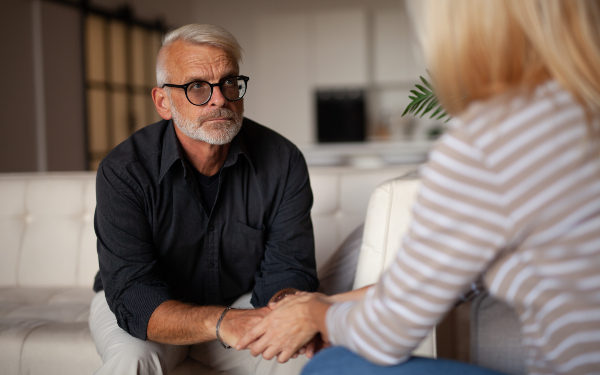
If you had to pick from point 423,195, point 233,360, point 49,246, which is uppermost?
point 423,195

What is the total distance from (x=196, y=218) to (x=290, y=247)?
293 mm

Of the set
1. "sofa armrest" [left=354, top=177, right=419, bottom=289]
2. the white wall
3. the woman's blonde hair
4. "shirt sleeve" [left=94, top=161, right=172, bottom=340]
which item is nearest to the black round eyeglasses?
"shirt sleeve" [left=94, top=161, right=172, bottom=340]

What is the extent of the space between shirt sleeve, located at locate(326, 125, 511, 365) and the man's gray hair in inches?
38.7

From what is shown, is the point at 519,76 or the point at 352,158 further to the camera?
the point at 352,158

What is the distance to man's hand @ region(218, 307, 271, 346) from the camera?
1.17 metres

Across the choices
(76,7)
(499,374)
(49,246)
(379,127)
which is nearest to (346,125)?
(379,127)

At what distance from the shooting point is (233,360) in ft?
4.86

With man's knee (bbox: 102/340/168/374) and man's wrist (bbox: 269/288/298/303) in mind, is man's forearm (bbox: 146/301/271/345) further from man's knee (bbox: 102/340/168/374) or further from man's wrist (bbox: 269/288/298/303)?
man's wrist (bbox: 269/288/298/303)

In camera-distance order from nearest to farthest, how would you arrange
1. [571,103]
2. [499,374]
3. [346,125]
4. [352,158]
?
1. [571,103]
2. [499,374]
3. [352,158]
4. [346,125]

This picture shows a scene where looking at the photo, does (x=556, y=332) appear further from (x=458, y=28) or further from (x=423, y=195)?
(x=458, y=28)

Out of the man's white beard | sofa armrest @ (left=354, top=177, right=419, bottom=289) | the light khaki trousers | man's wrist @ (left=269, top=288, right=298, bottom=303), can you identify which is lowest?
the light khaki trousers

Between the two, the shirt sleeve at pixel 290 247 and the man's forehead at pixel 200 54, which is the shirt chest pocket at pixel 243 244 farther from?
the man's forehead at pixel 200 54

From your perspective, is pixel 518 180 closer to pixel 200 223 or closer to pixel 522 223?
pixel 522 223

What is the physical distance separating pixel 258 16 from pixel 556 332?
6652 mm
